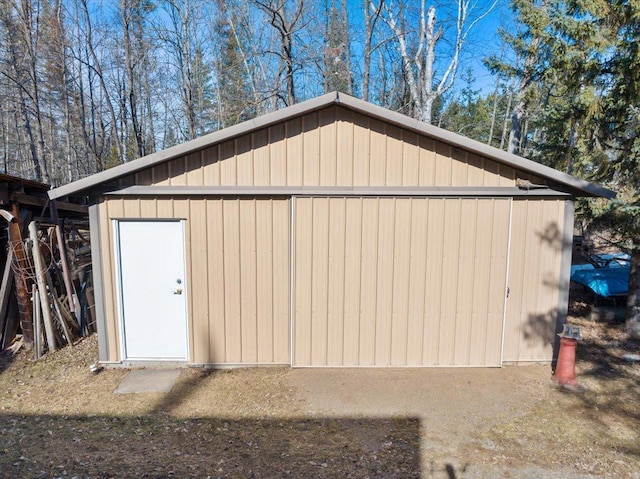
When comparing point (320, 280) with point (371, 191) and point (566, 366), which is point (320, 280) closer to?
point (371, 191)

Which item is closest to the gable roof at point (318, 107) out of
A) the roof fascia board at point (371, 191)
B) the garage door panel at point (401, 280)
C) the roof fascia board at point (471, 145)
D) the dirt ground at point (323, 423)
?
the roof fascia board at point (471, 145)

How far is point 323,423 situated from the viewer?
3.97m

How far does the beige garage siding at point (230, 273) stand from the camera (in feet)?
16.5

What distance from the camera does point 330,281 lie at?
5148mm

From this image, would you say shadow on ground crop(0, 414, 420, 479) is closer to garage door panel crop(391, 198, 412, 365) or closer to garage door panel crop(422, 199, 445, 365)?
garage door panel crop(391, 198, 412, 365)

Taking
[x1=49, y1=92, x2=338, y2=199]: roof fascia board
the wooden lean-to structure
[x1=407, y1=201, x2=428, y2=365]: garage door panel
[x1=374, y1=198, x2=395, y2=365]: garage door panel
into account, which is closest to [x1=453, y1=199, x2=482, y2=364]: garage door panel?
[x1=407, y1=201, x2=428, y2=365]: garage door panel

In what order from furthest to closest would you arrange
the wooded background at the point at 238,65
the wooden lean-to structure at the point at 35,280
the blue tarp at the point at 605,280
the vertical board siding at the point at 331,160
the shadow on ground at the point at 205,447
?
the wooded background at the point at 238,65 → the blue tarp at the point at 605,280 → the wooden lean-to structure at the point at 35,280 → the vertical board siding at the point at 331,160 → the shadow on ground at the point at 205,447

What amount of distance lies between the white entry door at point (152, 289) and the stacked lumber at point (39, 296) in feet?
4.89

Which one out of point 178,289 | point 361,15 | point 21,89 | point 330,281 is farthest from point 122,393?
point 21,89

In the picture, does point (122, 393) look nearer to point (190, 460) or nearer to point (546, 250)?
point (190, 460)

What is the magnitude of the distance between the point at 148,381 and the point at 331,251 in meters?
2.85

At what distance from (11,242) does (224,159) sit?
11.6 feet

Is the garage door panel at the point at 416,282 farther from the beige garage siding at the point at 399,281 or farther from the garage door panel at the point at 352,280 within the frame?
the garage door panel at the point at 352,280

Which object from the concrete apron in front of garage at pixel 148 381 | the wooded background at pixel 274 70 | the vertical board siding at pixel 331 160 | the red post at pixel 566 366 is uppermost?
the wooded background at pixel 274 70
